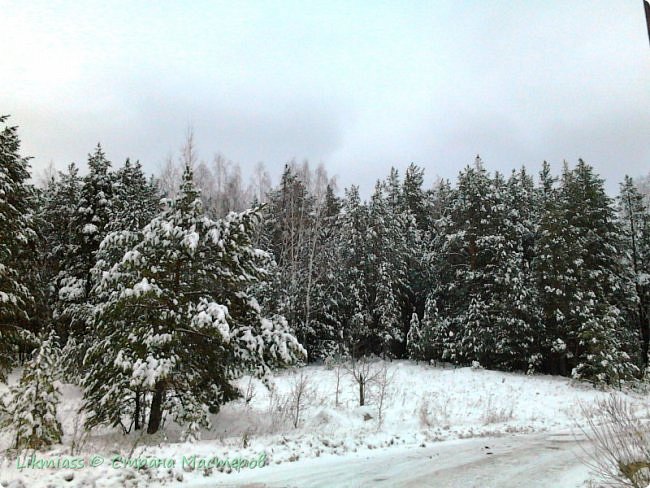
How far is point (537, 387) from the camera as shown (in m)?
20.2

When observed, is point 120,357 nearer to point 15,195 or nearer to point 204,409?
point 204,409

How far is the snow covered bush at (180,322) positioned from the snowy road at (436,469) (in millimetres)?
3648

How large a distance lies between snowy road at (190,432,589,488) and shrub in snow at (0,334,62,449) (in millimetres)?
3944

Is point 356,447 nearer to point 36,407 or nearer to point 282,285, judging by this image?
point 36,407

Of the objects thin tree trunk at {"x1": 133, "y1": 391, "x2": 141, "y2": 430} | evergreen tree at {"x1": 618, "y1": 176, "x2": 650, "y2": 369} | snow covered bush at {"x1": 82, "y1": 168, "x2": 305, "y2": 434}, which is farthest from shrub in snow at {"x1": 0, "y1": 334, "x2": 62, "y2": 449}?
evergreen tree at {"x1": 618, "y1": 176, "x2": 650, "y2": 369}

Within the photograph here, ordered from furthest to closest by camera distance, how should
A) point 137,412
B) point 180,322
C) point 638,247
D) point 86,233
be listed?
point 638,247, point 86,233, point 137,412, point 180,322

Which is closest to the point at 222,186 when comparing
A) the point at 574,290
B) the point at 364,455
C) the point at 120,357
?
the point at 574,290

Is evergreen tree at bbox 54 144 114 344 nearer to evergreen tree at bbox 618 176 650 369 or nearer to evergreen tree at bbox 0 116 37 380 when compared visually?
evergreen tree at bbox 0 116 37 380

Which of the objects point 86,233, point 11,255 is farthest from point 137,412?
point 86,233

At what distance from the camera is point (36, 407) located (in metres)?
8.45

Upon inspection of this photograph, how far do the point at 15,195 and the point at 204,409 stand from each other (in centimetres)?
1240

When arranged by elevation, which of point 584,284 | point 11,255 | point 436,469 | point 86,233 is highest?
point 86,233

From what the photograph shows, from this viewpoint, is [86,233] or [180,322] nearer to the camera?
[180,322]

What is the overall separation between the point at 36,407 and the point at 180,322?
11.9 ft
